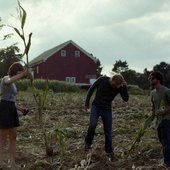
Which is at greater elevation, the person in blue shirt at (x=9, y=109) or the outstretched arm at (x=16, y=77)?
the outstretched arm at (x=16, y=77)

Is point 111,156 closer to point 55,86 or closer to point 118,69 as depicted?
point 55,86

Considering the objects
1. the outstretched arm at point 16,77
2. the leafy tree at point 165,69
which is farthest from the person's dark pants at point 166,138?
the outstretched arm at point 16,77

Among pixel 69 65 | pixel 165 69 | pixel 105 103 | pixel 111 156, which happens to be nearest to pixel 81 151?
pixel 111 156

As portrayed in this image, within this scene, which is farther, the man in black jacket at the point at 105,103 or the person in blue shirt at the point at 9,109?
the man in black jacket at the point at 105,103

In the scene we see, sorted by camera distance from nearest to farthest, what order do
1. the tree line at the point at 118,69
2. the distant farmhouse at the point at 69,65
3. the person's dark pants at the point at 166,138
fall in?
the person's dark pants at the point at 166,138, the tree line at the point at 118,69, the distant farmhouse at the point at 69,65

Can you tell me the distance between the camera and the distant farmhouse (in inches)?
2263

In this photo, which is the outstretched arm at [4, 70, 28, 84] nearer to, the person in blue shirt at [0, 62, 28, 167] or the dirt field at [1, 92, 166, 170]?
the person in blue shirt at [0, 62, 28, 167]

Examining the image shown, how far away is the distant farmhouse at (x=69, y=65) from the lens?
57.5m

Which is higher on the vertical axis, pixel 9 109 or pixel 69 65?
pixel 69 65

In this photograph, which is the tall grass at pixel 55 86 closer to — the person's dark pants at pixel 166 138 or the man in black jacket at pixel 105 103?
the man in black jacket at pixel 105 103

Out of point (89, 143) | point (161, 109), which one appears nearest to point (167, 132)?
point (161, 109)

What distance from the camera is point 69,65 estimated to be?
193 ft

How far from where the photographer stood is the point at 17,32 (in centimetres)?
667

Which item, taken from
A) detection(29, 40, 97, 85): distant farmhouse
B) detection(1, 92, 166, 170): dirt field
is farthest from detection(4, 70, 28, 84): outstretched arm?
detection(29, 40, 97, 85): distant farmhouse
